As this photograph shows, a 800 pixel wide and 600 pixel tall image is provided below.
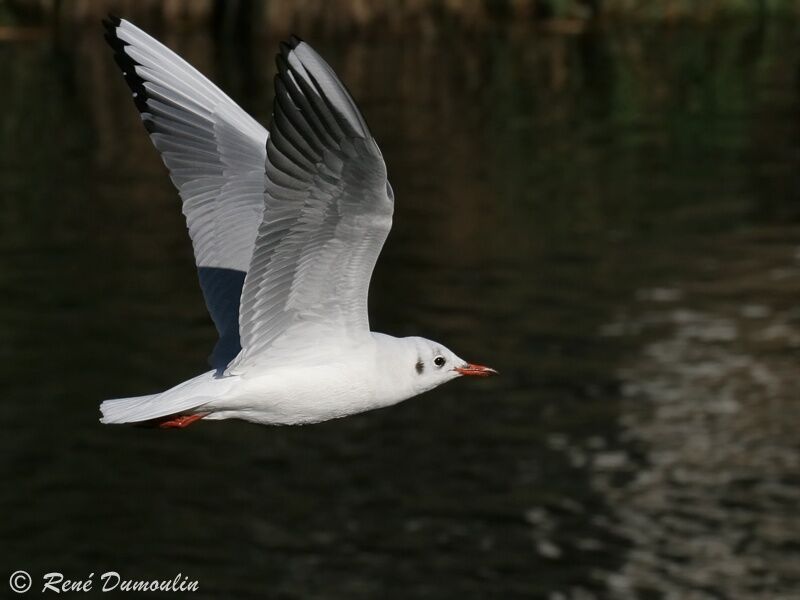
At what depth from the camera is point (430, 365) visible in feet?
25.6

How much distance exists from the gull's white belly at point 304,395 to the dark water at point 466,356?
1070cm

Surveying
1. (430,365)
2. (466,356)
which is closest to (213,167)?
(430,365)

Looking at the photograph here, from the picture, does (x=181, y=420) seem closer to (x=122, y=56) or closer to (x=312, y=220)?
(x=312, y=220)

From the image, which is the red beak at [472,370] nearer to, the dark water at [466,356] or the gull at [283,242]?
the gull at [283,242]

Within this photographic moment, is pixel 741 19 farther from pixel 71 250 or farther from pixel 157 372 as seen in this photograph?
pixel 157 372

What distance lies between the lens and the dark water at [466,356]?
18953 mm

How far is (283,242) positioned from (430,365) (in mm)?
971

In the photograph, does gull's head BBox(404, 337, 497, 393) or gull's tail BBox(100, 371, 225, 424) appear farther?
gull's head BBox(404, 337, 497, 393)

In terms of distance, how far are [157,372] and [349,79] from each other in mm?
13278

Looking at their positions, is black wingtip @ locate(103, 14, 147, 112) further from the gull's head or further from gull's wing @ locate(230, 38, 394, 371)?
the gull's head

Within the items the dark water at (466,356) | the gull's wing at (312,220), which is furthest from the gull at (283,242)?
the dark water at (466,356)

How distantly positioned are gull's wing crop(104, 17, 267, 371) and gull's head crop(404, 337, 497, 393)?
1.04m

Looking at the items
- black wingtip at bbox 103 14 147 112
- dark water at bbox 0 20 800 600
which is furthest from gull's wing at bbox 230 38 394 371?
dark water at bbox 0 20 800 600

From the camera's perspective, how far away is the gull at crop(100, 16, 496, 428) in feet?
22.3
